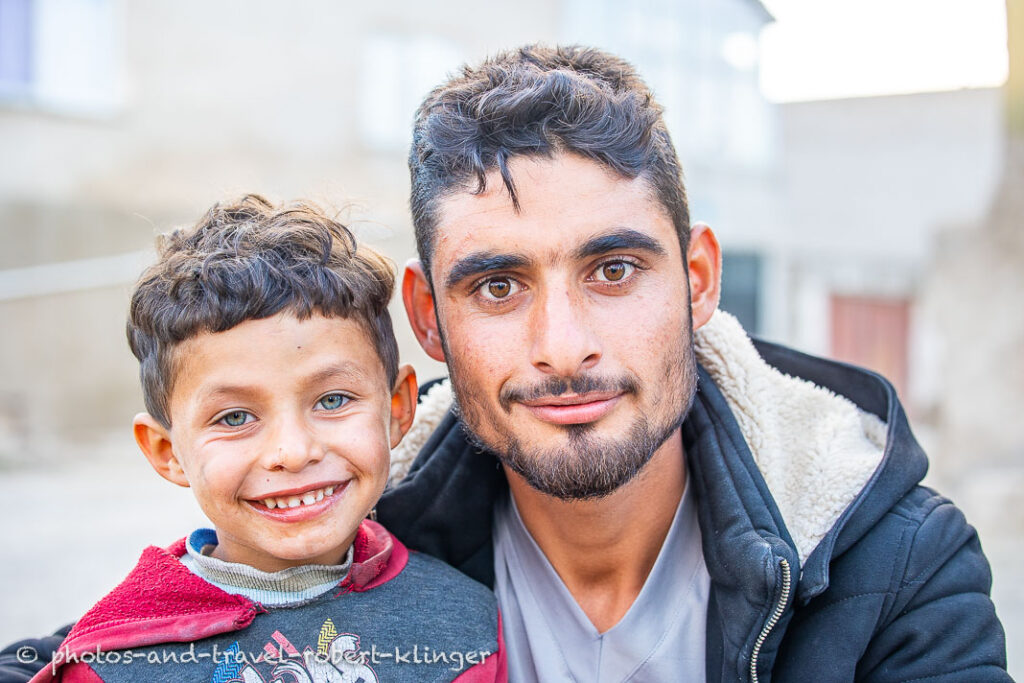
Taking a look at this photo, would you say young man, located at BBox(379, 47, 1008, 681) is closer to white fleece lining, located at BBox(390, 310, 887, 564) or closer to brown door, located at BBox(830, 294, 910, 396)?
white fleece lining, located at BBox(390, 310, 887, 564)

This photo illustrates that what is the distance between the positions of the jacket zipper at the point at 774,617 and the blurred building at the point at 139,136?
26.6ft

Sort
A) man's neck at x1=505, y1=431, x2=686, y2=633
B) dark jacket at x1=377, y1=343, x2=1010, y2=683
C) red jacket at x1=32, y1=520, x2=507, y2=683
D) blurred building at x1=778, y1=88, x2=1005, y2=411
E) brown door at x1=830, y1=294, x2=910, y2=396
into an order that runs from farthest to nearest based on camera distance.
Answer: brown door at x1=830, y1=294, x2=910, y2=396 → blurred building at x1=778, y1=88, x2=1005, y2=411 → man's neck at x1=505, y1=431, x2=686, y2=633 → dark jacket at x1=377, y1=343, x2=1010, y2=683 → red jacket at x1=32, y1=520, x2=507, y2=683

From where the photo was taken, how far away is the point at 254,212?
2258 mm

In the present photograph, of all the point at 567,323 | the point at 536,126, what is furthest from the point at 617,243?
the point at 536,126

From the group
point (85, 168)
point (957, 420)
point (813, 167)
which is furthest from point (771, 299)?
point (85, 168)

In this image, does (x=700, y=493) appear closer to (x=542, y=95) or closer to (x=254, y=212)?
(x=542, y=95)

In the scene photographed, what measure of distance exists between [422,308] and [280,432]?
25.8 inches

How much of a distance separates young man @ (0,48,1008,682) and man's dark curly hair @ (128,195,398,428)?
200 millimetres

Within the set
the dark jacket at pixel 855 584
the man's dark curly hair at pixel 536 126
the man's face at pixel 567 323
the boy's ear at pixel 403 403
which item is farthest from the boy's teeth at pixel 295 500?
the dark jacket at pixel 855 584

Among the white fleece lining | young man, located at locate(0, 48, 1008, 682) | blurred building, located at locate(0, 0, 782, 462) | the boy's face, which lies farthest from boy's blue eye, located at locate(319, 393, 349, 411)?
blurred building, located at locate(0, 0, 782, 462)

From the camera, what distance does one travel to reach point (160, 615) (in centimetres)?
194

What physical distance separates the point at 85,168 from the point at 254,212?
27.8 feet

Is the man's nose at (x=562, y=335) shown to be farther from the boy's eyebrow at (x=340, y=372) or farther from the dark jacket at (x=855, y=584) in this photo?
the dark jacket at (x=855, y=584)

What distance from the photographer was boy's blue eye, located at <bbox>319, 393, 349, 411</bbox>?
2025mm
